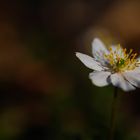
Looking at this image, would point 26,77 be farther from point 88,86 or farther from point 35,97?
point 88,86

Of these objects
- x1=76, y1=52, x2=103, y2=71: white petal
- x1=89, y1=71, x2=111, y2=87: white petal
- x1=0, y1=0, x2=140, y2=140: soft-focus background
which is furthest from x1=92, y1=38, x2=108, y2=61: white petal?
x1=0, y1=0, x2=140, y2=140: soft-focus background

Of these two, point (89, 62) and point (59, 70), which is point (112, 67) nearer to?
point (89, 62)

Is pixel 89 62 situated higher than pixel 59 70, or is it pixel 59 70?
pixel 59 70

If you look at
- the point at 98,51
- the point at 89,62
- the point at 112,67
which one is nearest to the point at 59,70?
the point at 98,51

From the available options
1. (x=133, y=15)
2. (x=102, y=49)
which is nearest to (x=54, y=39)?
(x=133, y=15)

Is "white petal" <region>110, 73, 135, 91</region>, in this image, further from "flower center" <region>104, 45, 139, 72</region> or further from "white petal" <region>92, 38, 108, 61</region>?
"white petal" <region>92, 38, 108, 61</region>

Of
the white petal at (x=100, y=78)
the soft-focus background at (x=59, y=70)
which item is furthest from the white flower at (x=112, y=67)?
the soft-focus background at (x=59, y=70)

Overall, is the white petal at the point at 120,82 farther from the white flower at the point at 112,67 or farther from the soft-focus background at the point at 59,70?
the soft-focus background at the point at 59,70
